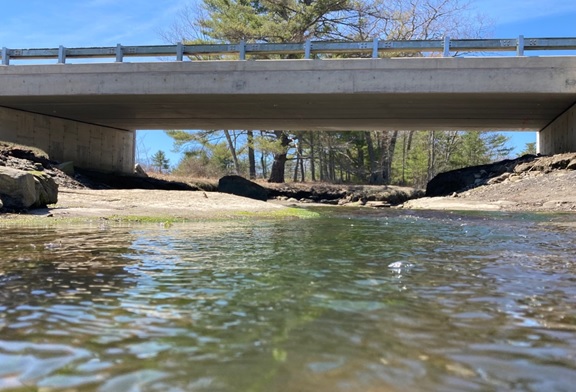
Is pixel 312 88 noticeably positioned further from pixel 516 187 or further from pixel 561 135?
pixel 561 135

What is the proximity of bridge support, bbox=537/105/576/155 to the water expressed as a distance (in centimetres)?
1764

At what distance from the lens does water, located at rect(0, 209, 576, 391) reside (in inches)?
88.2

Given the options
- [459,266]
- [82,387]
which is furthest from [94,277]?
[459,266]

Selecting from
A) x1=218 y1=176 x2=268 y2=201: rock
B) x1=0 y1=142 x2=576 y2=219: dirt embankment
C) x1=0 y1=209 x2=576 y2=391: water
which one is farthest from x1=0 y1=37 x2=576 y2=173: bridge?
x1=0 y1=209 x2=576 y2=391: water

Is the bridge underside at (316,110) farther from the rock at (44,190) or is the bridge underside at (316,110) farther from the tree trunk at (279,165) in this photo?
the rock at (44,190)

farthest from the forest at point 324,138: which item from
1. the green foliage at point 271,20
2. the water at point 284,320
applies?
the water at point 284,320

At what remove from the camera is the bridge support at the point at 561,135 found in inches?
824

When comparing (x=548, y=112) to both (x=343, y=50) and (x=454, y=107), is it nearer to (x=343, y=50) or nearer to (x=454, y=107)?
(x=454, y=107)

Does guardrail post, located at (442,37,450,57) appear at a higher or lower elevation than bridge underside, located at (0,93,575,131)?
higher

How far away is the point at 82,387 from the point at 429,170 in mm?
47652

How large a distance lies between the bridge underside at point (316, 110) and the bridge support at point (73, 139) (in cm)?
48

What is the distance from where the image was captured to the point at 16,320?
3.04m

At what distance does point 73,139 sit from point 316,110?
13.6 meters

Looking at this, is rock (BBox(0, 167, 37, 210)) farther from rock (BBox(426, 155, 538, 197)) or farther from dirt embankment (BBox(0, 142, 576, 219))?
rock (BBox(426, 155, 538, 197))
